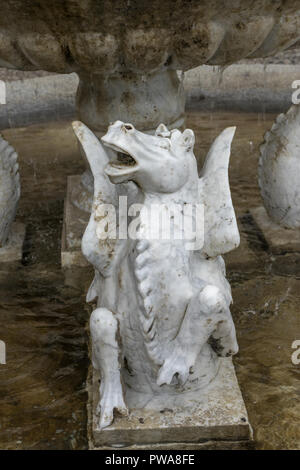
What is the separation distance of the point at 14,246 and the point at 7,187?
290mm

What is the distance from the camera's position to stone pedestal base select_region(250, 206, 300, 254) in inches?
125

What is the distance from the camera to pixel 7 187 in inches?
127

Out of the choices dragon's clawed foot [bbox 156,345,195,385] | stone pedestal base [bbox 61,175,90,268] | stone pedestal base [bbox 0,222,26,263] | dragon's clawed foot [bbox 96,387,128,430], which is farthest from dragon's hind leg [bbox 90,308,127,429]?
stone pedestal base [bbox 0,222,26,263]

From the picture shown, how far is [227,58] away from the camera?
278 cm

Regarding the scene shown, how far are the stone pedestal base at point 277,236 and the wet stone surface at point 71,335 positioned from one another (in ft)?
0.14

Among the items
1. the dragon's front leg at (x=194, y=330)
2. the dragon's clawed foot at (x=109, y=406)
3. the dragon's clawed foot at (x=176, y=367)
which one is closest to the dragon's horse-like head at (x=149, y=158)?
the dragon's front leg at (x=194, y=330)

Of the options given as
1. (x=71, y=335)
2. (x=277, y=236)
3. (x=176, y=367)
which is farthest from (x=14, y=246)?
(x=176, y=367)

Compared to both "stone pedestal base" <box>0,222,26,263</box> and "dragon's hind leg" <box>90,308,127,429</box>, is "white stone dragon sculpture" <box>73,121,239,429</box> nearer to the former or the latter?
"dragon's hind leg" <box>90,308,127,429</box>

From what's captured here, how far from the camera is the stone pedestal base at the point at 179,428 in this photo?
2.05m

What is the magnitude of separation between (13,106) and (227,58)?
2.92 meters

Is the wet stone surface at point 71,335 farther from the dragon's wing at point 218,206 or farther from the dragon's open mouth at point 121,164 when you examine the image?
the dragon's open mouth at point 121,164

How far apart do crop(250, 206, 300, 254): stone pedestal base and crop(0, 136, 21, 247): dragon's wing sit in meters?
1.21

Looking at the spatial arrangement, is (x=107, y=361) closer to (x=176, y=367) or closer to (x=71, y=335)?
(x=176, y=367)
